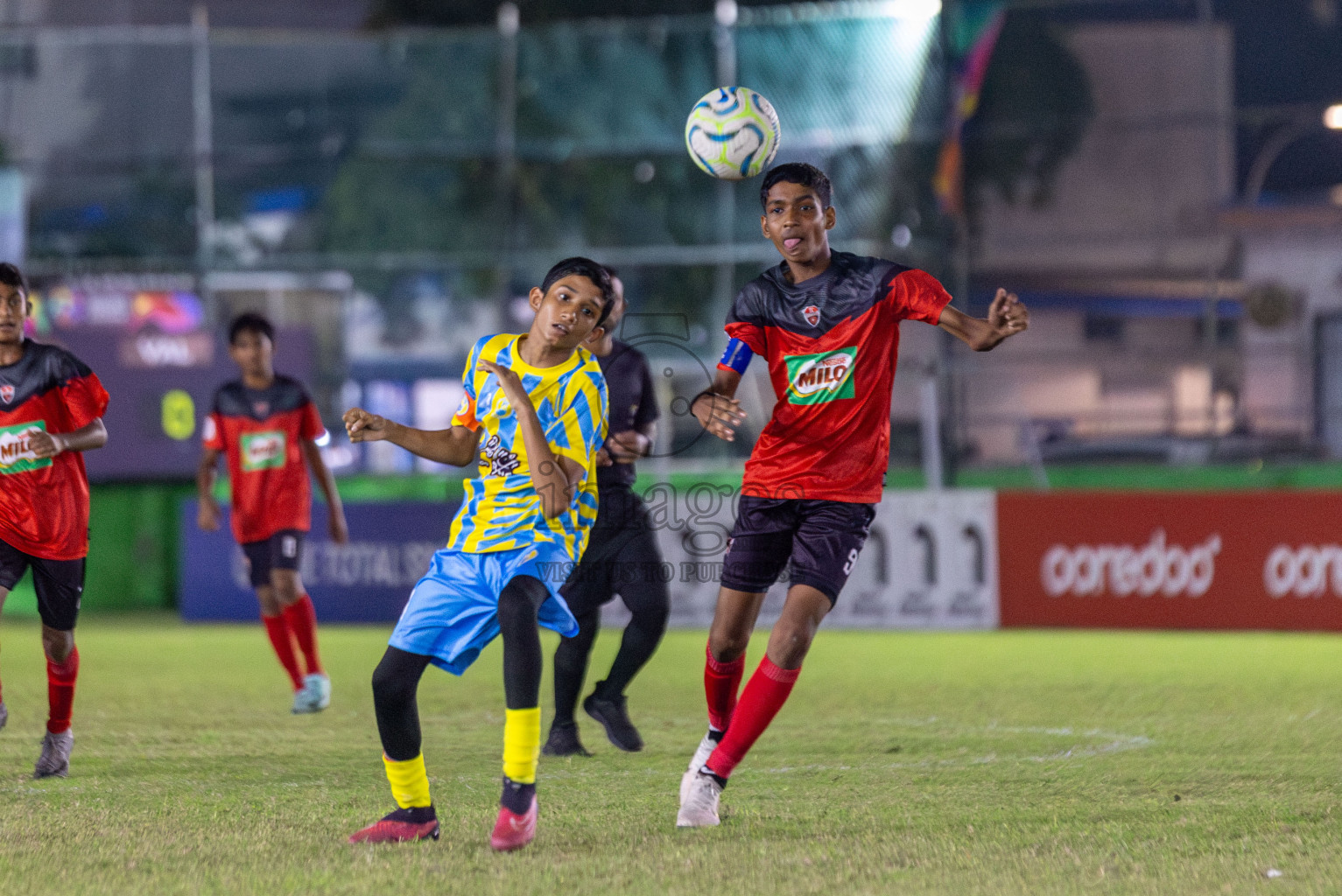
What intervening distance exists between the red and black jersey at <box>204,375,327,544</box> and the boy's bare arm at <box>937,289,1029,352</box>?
4855mm

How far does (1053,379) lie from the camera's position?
16344 mm

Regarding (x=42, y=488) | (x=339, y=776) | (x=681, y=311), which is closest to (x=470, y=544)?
(x=339, y=776)

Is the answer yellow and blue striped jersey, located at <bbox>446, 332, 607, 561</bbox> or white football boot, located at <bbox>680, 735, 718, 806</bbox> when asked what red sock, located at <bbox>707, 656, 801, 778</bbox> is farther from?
yellow and blue striped jersey, located at <bbox>446, 332, 607, 561</bbox>

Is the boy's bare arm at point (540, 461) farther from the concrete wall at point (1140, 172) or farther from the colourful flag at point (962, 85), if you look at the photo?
the concrete wall at point (1140, 172)

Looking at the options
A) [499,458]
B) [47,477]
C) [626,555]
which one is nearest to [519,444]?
[499,458]

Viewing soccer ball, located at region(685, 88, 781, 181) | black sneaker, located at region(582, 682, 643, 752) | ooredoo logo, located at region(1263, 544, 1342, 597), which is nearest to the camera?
soccer ball, located at region(685, 88, 781, 181)

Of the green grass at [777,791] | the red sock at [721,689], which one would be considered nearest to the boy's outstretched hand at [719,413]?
the red sock at [721,689]

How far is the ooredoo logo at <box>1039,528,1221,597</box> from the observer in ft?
41.7

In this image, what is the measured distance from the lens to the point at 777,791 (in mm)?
5848

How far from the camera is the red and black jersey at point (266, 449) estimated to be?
9.10m

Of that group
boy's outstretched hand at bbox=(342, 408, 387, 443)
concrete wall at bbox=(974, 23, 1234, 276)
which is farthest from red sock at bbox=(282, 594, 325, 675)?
concrete wall at bbox=(974, 23, 1234, 276)

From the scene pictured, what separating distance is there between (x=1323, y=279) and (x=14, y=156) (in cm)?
1464

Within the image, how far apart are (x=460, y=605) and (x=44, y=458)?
2.68 m

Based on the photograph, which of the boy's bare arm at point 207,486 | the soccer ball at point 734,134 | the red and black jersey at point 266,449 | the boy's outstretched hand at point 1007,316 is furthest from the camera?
the boy's bare arm at point 207,486
